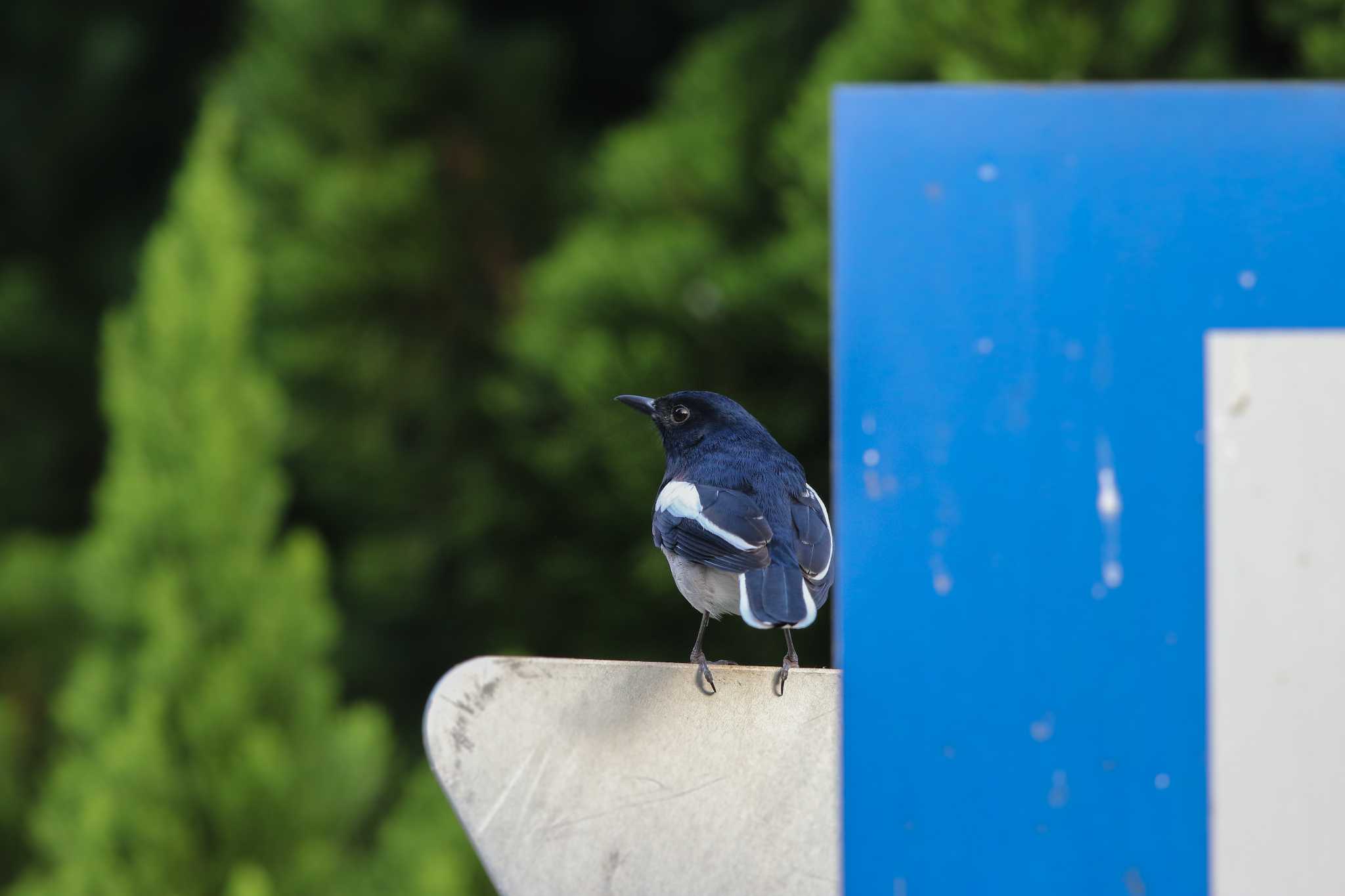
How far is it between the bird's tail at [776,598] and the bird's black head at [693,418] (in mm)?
337

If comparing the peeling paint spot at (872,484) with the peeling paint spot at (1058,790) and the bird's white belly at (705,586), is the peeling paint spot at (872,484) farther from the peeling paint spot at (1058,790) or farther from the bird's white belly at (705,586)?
the peeling paint spot at (1058,790)

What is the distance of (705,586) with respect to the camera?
142 cm

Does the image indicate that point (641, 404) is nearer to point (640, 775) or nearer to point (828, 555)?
point (828, 555)

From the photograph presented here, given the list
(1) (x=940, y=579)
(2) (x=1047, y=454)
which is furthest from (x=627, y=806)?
(2) (x=1047, y=454)

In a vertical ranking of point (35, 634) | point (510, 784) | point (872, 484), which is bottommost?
point (35, 634)

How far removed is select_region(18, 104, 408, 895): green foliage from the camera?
6.75ft

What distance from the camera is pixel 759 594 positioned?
1.19 metres

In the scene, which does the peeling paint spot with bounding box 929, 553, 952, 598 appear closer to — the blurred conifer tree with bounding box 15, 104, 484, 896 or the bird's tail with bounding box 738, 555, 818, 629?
the bird's tail with bounding box 738, 555, 818, 629

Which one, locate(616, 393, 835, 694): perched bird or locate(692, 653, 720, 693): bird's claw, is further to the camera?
locate(616, 393, 835, 694): perched bird

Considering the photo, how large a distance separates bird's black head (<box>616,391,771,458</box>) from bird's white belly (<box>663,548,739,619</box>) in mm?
203

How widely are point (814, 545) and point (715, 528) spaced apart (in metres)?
0.10

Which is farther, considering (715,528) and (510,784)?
(715,528)

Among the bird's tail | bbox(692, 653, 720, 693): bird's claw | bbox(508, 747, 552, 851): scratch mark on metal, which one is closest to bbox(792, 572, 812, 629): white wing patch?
the bird's tail

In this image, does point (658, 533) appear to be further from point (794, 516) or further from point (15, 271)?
point (15, 271)
